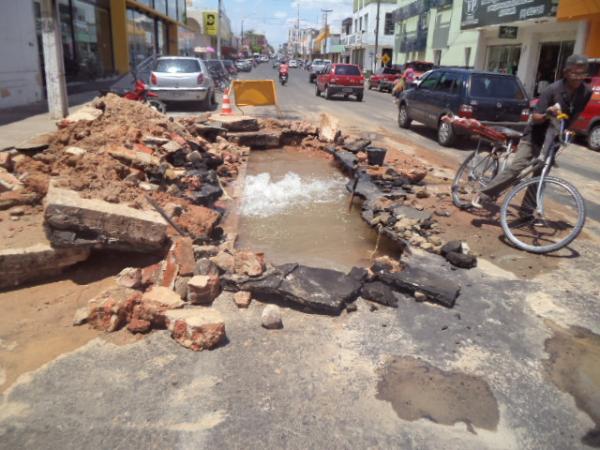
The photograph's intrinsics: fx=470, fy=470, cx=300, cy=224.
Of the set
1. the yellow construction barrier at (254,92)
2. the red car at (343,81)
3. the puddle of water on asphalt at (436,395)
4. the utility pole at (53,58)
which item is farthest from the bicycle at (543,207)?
the red car at (343,81)

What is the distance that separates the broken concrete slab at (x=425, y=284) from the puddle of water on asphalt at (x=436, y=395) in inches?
34.2

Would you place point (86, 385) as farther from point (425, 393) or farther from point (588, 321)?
point (588, 321)

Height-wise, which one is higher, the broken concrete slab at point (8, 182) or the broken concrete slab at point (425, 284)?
the broken concrete slab at point (8, 182)

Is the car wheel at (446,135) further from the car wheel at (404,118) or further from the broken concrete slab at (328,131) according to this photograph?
the broken concrete slab at (328,131)

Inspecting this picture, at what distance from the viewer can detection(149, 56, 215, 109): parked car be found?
15.2 meters

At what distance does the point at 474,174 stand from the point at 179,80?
11618 millimetres

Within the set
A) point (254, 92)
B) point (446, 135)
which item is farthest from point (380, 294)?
point (254, 92)

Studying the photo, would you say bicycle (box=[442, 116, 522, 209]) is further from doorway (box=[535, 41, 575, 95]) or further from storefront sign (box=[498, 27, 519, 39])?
storefront sign (box=[498, 27, 519, 39])

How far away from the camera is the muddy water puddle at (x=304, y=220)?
5160mm

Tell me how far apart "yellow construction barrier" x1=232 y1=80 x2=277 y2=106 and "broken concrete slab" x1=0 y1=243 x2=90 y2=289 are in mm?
11905

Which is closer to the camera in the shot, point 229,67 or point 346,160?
point 346,160

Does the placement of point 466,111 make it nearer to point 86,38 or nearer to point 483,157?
point 483,157

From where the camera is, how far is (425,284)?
3955mm

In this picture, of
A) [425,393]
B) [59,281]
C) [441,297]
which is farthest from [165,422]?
[441,297]
